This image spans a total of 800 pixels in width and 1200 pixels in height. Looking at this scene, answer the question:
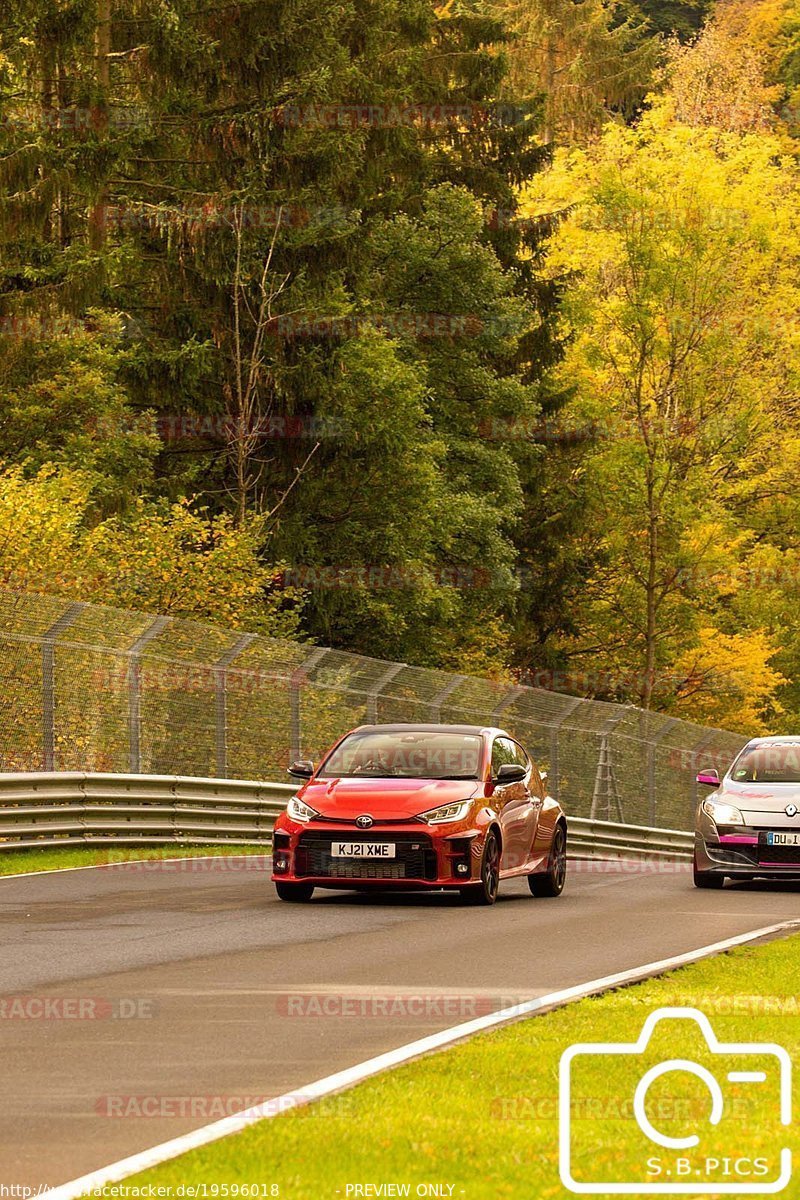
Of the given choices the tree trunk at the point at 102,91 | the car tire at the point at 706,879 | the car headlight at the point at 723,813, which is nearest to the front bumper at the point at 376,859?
the car headlight at the point at 723,813

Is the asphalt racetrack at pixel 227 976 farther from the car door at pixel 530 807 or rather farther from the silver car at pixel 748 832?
the car door at pixel 530 807

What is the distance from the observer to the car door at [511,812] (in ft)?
59.6

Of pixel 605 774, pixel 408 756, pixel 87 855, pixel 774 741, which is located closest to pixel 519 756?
pixel 408 756

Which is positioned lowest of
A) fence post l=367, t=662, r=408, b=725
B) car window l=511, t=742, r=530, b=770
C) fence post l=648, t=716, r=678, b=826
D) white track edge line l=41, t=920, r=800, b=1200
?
fence post l=648, t=716, r=678, b=826

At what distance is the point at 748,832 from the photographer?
21.3 meters

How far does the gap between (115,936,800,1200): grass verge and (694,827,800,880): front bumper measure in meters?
11.8

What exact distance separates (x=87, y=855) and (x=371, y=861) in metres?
5.53

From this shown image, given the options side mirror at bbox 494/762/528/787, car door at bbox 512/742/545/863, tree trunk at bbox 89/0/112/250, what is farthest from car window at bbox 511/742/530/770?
tree trunk at bbox 89/0/112/250

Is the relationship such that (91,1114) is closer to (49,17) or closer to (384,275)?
(49,17)

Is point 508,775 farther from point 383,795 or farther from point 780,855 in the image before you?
point 780,855

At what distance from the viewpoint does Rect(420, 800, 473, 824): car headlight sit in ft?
56.1

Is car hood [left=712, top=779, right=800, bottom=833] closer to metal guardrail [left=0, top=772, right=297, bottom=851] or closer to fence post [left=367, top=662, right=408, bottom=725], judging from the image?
metal guardrail [left=0, top=772, right=297, bottom=851]

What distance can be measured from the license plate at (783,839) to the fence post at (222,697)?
719cm

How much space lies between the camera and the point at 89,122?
3903 centimetres
